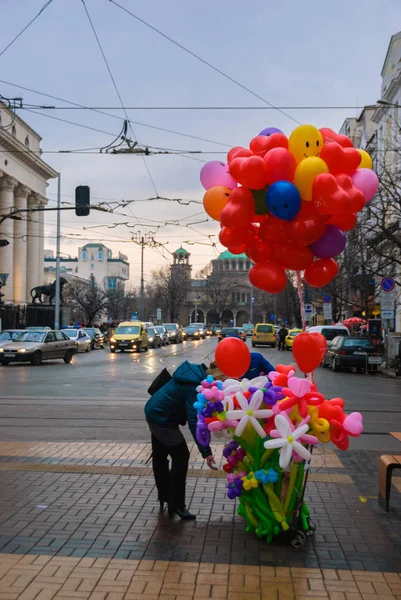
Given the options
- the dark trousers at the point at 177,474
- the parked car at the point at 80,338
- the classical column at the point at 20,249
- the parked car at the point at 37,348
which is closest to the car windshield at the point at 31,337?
the parked car at the point at 37,348

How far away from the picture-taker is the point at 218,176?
5562 mm

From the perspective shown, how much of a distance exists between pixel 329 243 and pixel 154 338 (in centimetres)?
3938

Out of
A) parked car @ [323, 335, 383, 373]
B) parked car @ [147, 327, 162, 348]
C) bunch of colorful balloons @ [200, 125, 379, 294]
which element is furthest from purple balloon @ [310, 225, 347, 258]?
parked car @ [147, 327, 162, 348]

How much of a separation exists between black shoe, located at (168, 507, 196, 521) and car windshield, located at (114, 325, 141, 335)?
31.8m

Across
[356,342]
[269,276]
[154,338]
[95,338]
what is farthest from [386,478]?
[154,338]

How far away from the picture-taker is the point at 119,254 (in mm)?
175375

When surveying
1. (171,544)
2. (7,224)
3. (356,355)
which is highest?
(7,224)

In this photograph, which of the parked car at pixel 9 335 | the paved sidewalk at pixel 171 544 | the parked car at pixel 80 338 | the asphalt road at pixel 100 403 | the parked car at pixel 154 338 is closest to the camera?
the paved sidewalk at pixel 171 544

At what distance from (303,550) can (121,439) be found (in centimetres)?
502

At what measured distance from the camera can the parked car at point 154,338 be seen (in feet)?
144

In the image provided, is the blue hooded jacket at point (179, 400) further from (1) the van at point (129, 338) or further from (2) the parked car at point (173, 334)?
(2) the parked car at point (173, 334)

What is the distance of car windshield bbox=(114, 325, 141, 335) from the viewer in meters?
37.6

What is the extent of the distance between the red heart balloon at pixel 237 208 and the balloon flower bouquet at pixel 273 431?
106cm

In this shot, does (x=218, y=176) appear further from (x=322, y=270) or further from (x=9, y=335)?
(x=9, y=335)
